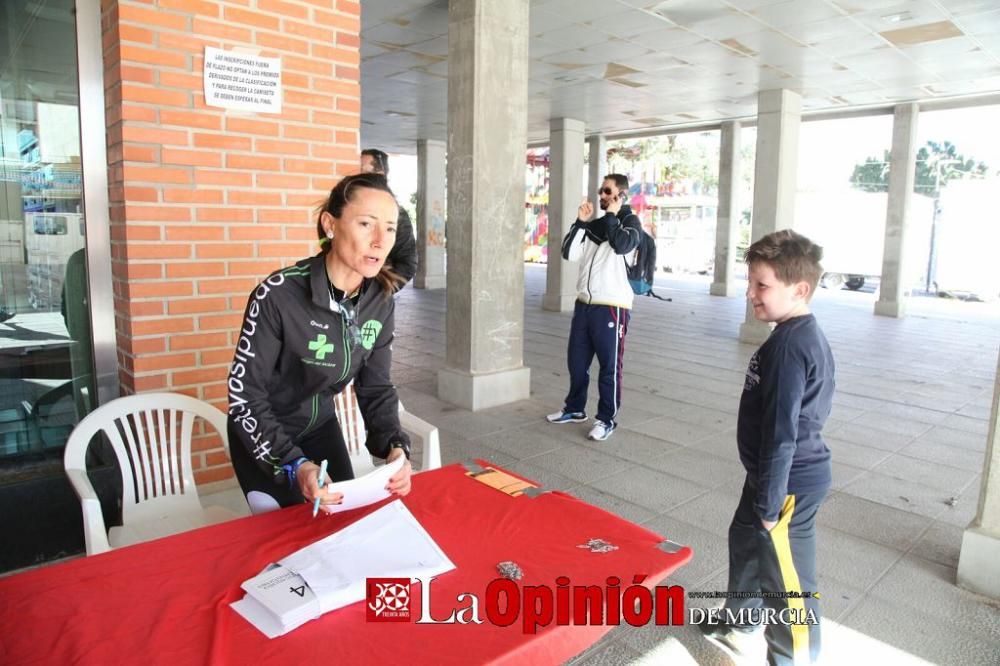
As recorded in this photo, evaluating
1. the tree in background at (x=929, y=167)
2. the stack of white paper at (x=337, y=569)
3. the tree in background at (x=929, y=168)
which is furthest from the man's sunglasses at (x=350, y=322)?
the tree in background at (x=929, y=167)

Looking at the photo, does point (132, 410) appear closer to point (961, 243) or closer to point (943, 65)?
point (943, 65)

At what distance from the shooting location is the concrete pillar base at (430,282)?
1720 cm

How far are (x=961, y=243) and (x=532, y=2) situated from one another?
719 inches

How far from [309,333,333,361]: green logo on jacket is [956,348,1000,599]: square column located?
2.80 meters

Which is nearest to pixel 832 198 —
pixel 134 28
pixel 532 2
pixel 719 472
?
pixel 532 2

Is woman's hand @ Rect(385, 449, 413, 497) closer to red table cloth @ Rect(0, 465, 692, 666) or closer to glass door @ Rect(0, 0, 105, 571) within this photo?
red table cloth @ Rect(0, 465, 692, 666)

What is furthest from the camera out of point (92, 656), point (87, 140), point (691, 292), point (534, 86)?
point (691, 292)

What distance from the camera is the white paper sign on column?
9.70ft

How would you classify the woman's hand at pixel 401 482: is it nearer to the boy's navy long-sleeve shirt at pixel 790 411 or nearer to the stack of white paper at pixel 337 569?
the stack of white paper at pixel 337 569

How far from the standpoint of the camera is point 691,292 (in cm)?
1681

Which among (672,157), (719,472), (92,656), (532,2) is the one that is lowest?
(719,472)

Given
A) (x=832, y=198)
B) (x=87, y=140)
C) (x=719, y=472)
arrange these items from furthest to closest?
(x=832, y=198)
(x=719, y=472)
(x=87, y=140)

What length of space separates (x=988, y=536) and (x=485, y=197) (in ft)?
13.6

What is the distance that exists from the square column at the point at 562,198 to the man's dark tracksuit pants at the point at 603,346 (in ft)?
24.6
